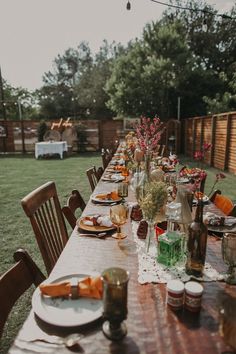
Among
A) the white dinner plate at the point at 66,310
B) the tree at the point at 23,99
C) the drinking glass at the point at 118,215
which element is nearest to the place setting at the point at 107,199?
the drinking glass at the point at 118,215

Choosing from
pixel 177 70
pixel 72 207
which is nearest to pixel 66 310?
pixel 72 207

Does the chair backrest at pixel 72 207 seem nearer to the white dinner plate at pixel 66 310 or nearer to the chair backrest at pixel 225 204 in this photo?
the white dinner plate at pixel 66 310

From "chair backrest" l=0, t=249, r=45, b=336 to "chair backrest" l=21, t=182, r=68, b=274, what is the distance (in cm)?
27

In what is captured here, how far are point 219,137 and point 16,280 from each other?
26.6 ft

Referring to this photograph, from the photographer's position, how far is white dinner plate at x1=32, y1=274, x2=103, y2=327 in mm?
792

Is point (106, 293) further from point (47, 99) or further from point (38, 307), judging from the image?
point (47, 99)

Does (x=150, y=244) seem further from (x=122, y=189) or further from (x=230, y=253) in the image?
(x=122, y=189)

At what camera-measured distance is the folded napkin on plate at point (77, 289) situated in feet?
2.92

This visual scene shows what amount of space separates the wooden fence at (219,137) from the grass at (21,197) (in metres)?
0.51

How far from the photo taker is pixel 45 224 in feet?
5.30

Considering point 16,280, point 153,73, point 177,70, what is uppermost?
point 177,70

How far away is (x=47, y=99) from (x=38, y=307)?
25595mm

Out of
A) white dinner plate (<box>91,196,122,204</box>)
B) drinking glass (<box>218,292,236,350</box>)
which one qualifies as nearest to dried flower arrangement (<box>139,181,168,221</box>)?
drinking glass (<box>218,292,236,350</box>)

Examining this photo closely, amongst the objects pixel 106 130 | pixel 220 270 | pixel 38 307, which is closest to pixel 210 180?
pixel 220 270
